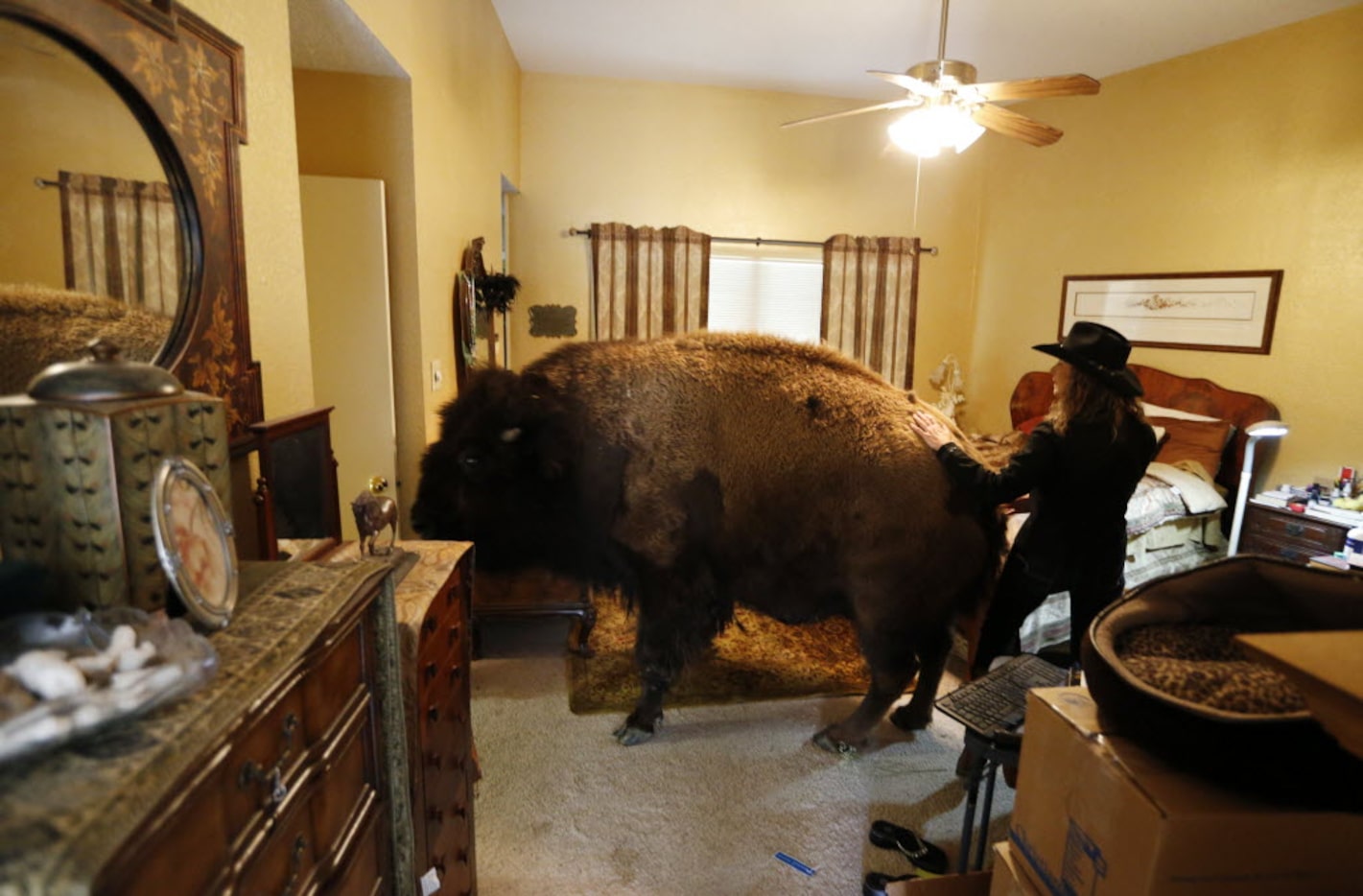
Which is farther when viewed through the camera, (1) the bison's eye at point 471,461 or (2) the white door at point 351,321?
(2) the white door at point 351,321

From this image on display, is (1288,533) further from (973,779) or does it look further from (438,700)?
(438,700)

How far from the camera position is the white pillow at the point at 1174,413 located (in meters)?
3.99

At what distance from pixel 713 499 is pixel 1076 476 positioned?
120 centimetres

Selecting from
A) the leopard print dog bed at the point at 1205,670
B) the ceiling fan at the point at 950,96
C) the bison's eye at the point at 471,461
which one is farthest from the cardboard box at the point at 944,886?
the ceiling fan at the point at 950,96

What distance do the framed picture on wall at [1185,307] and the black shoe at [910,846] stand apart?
3.85 meters

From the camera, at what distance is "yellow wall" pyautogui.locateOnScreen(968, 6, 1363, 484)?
3527 mm

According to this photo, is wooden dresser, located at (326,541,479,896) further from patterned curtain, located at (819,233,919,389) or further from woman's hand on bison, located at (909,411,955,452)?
patterned curtain, located at (819,233,919,389)

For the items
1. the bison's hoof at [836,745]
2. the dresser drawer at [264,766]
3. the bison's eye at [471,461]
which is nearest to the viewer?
the dresser drawer at [264,766]

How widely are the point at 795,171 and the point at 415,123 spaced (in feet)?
11.7

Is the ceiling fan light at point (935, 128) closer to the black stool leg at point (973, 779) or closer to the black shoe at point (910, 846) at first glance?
the black stool leg at point (973, 779)

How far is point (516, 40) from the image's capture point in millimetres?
4270

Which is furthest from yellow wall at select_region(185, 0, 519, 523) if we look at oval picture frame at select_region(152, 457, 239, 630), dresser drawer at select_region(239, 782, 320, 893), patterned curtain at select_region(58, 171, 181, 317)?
dresser drawer at select_region(239, 782, 320, 893)

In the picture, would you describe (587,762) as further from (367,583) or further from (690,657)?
(367,583)

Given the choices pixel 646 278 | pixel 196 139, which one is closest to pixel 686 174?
pixel 646 278
